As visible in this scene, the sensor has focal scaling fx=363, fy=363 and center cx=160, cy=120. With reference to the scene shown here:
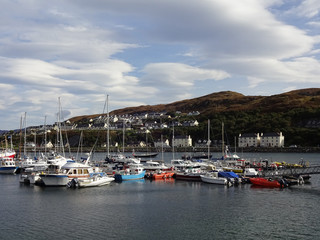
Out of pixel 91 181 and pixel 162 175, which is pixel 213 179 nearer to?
pixel 162 175

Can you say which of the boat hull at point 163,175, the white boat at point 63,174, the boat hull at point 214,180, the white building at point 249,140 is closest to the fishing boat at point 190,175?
the boat hull at point 163,175

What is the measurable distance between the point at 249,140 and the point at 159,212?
161m

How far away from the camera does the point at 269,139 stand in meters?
181

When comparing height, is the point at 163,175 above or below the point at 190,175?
below

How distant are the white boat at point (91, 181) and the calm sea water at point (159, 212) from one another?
55.0 inches

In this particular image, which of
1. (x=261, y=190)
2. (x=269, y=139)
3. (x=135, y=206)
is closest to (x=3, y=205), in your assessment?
(x=135, y=206)

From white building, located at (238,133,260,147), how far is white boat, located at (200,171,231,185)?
136815mm

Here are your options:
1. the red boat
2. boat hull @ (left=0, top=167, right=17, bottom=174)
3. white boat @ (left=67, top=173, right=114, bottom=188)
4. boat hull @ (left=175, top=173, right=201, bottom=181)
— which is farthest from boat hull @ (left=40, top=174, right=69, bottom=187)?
the red boat

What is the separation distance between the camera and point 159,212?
32875 mm

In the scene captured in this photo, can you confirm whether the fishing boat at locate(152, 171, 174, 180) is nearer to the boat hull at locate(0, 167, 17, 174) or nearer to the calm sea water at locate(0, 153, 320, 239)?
the calm sea water at locate(0, 153, 320, 239)

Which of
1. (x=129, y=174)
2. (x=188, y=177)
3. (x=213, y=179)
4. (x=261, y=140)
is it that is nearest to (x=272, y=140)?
(x=261, y=140)

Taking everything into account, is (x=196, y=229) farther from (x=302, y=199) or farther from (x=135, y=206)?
(x=302, y=199)

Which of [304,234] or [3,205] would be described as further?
[3,205]

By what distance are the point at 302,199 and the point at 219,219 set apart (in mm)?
13681
